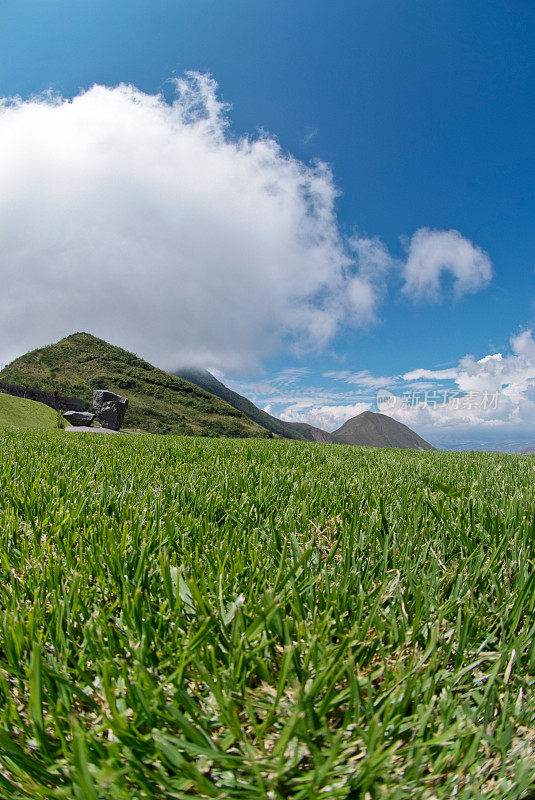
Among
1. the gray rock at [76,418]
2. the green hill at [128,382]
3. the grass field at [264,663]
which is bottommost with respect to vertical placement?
the grass field at [264,663]

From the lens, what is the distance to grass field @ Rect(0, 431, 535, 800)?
0.64m

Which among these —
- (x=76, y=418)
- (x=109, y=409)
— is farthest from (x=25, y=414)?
(x=109, y=409)

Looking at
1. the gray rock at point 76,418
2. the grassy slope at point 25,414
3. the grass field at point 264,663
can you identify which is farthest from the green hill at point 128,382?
the grass field at point 264,663

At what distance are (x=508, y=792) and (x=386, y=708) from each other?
0.20 meters

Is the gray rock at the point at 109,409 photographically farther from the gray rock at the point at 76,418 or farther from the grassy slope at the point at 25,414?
the grassy slope at the point at 25,414

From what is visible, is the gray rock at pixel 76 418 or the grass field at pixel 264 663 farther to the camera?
the gray rock at pixel 76 418

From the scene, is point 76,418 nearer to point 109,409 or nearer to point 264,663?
point 109,409

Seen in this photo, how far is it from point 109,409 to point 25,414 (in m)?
4.47

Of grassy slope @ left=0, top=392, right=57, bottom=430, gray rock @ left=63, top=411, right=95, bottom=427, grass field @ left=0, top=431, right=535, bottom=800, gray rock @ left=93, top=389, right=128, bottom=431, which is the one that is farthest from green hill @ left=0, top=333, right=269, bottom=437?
grass field @ left=0, top=431, right=535, bottom=800

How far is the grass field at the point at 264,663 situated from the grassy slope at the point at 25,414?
661 inches

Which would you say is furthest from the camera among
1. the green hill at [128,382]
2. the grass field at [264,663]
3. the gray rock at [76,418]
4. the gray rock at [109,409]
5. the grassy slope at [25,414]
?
the green hill at [128,382]

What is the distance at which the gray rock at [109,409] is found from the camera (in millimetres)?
21158

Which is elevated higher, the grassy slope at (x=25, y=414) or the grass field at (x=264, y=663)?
the grassy slope at (x=25, y=414)

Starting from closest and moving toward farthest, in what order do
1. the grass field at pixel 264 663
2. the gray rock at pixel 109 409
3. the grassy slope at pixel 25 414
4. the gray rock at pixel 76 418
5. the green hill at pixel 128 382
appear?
the grass field at pixel 264 663 < the grassy slope at pixel 25 414 < the gray rock at pixel 76 418 < the gray rock at pixel 109 409 < the green hill at pixel 128 382
